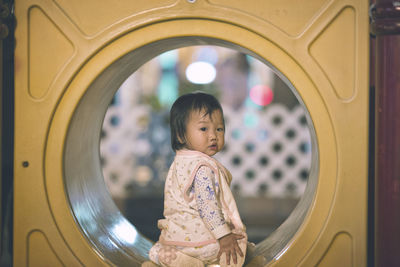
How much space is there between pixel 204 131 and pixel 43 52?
18.8 inches

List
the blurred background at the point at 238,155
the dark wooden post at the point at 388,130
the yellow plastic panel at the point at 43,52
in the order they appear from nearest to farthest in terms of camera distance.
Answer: the dark wooden post at the point at 388,130, the yellow plastic panel at the point at 43,52, the blurred background at the point at 238,155

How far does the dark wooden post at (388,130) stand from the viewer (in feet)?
3.04

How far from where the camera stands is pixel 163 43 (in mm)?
1153

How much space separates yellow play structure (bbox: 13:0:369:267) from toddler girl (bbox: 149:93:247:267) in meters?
0.14

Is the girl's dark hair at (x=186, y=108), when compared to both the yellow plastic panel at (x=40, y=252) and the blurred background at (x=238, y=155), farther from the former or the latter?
the blurred background at (x=238, y=155)

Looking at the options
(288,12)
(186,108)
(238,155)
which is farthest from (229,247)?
(238,155)

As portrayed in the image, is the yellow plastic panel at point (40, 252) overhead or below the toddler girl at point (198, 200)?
below

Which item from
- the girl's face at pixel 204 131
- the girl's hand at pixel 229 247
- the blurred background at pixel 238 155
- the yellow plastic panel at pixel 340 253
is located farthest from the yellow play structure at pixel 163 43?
the blurred background at pixel 238 155

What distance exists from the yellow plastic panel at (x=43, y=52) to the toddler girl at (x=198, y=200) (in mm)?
339

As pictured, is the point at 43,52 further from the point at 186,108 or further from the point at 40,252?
the point at 40,252

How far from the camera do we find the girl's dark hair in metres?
1.12

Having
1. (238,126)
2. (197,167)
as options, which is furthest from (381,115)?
(238,126)

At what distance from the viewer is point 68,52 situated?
1.05 metres

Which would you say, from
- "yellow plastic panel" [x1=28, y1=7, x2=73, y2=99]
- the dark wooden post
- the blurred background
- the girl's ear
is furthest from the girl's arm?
the blurred background
